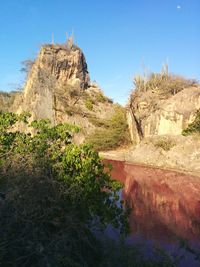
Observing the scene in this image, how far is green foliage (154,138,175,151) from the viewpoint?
88.4 feet

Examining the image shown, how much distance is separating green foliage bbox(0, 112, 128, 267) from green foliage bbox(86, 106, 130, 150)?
75.4ft

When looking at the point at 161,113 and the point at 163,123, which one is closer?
the point at 163,123

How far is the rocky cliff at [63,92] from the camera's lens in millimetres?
36125

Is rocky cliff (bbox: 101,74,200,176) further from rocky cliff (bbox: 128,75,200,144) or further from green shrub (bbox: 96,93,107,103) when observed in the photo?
green shrub (bbox: 96,93,107,103)

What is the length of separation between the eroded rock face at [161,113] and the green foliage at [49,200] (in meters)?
22.5

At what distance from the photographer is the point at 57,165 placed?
7.56m

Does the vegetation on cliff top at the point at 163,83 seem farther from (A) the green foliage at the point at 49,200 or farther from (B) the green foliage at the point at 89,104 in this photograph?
(A) the green foliage at the point at 49,200

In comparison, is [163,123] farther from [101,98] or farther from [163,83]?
[101,98]

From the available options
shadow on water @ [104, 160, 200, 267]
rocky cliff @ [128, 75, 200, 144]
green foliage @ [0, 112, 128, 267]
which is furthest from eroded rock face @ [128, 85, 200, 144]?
green foliage @ [0, 112, 128, 267]

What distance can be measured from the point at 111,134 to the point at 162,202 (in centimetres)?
1753

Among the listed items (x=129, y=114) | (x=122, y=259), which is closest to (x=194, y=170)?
(x=129, y=114)

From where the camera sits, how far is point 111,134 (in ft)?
108

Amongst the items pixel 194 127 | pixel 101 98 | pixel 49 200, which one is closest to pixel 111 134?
pixel 194 127

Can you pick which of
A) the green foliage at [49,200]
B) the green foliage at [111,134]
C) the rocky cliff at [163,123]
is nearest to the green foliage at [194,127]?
the rocky cliff at [163,123]
